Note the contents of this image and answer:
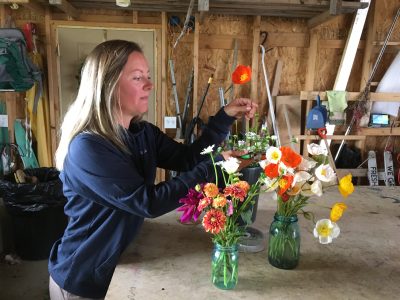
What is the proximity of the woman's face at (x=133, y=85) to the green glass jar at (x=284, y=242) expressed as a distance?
1.89ft

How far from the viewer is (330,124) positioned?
3.52 metres

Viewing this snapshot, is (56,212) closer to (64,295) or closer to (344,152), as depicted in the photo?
(64,295)

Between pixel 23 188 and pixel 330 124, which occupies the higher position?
pixel 330 124

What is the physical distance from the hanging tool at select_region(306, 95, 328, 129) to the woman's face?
2609mm

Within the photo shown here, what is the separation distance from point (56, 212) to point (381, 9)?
11.9ft

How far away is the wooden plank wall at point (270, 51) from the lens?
133 inches

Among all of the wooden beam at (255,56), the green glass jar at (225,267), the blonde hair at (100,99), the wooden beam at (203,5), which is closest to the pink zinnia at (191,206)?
the green glass jar at (225,267)

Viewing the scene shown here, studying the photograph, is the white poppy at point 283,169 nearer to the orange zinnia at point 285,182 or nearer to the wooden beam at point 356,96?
the orange zinnia at point 285,182

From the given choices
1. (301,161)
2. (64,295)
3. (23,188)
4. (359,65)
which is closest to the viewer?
(301,161)

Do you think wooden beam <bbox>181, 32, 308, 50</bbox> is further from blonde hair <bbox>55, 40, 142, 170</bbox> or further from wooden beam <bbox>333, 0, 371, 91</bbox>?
blonde hair <bbox>55, 40, 142, 170</bbox>

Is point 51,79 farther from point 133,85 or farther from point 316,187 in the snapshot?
point 316,187

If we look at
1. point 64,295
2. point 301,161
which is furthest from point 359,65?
point 64,295

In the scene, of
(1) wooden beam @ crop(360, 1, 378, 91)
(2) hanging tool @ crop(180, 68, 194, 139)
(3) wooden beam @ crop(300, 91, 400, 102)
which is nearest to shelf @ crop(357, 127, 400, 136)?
(3) wooden beam @ crop(300, 91, 400, 102)

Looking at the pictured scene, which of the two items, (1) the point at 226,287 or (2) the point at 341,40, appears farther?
(2) the point at 341,40
